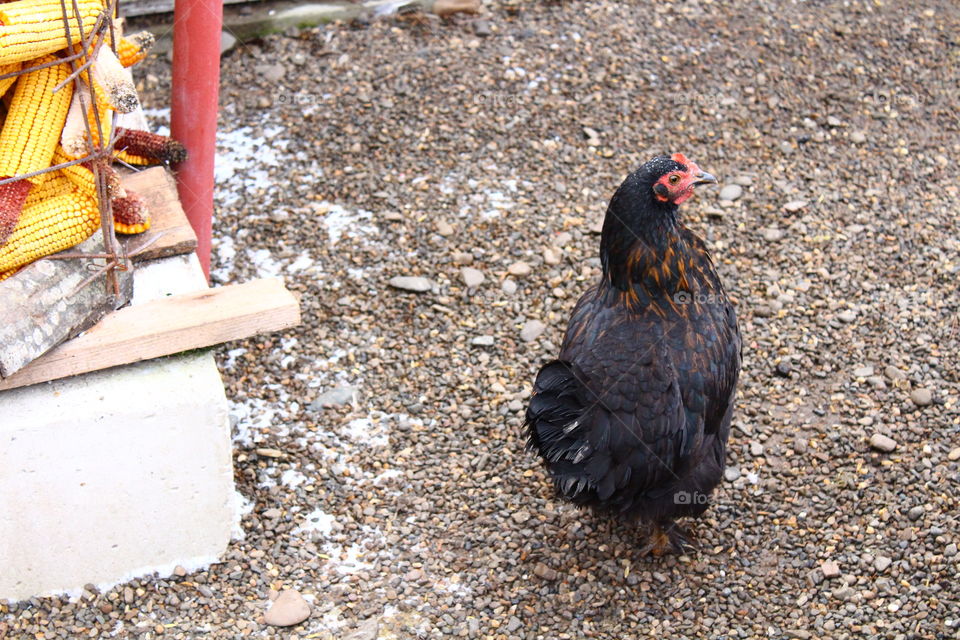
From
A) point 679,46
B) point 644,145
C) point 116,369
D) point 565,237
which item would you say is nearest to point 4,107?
point 116,369

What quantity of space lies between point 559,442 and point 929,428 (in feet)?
5.89

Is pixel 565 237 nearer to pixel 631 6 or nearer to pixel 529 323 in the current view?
pixel 529 323

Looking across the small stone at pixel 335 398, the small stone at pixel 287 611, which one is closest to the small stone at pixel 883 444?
the small stone at pixel 335 398

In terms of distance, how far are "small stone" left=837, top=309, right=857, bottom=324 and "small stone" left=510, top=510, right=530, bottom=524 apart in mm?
1915

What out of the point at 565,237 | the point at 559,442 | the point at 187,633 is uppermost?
the point at 559,442

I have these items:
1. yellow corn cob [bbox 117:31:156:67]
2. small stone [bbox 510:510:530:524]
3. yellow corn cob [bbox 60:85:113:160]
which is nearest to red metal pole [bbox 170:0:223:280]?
yellow corn cob [bbox 117:31:156:67]

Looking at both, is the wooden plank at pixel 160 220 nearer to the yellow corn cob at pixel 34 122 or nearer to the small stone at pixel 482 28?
the yellow corn cob at pixel 34 122

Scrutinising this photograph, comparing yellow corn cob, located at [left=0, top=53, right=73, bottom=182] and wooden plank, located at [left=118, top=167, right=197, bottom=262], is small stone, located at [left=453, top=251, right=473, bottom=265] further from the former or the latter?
yellow corn cob, located at [left=0, top=53, right=73, bottom=182]

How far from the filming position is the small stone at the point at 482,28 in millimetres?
6754

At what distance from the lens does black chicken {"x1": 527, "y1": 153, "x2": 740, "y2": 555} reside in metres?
3.43

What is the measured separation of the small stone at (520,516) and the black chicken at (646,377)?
0.46 meters

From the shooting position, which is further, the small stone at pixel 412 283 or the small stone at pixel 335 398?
the small stone at pixel 412 283

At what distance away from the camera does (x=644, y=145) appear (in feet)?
19.3

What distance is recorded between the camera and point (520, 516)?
158 inches
